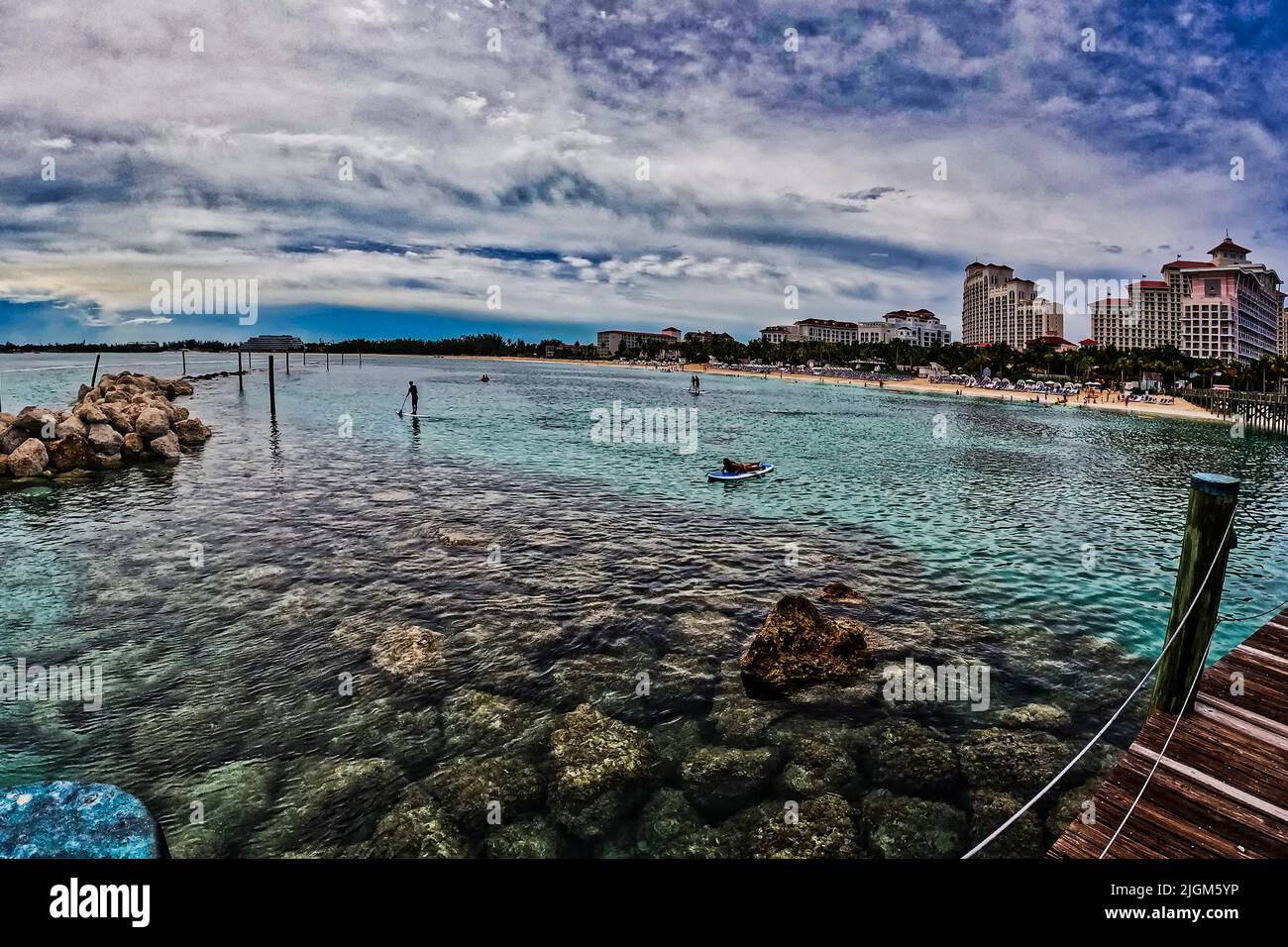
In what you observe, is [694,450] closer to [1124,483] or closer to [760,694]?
[1124,483]

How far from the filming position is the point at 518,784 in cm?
980

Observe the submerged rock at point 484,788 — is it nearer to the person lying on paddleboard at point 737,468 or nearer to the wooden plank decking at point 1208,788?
the wooden plank decking at point 1208,788

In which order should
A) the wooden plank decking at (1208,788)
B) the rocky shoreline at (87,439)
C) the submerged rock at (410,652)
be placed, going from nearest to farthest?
the wooden plank decking at (1208,788) < the submerged rock at (410,652) < the rocky shoreline at (87,439)

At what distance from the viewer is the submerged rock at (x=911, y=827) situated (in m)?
8.56

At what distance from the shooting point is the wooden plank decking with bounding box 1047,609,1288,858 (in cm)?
652

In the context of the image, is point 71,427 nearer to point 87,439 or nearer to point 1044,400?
point 87,439

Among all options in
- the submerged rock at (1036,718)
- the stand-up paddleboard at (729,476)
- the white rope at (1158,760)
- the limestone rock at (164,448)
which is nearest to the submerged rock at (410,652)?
the submerged rock at (1036,718)

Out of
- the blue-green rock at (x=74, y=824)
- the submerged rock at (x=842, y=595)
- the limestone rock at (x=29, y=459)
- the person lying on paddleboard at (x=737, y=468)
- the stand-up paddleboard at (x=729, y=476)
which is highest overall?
the limestone rock at (x=29, y=459)

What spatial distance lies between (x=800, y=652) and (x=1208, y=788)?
6713mm

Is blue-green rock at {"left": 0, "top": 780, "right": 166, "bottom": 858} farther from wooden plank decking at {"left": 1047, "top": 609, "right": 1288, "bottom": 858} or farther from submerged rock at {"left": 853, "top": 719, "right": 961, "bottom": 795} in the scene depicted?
submerged rock at {"left": 853, "top": 719, "right": 961, "bottom": 795}

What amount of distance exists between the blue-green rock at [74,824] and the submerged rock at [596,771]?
4.75 metres

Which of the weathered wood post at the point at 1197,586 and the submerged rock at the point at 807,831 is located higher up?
the weathered wood post at the point at 1197,586
